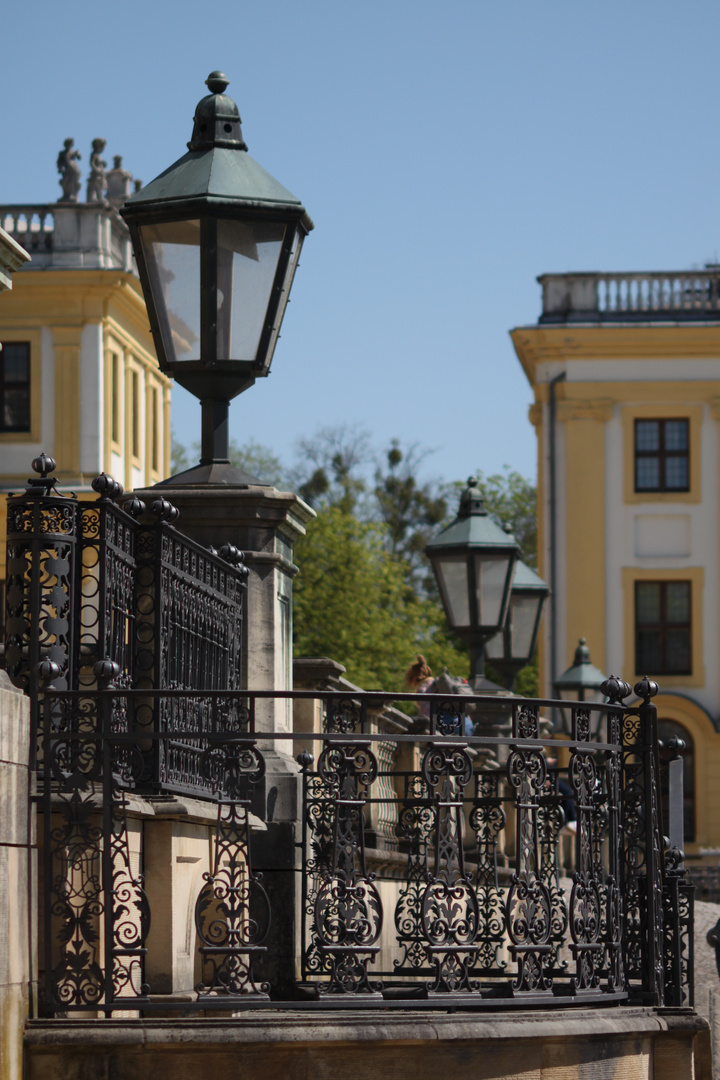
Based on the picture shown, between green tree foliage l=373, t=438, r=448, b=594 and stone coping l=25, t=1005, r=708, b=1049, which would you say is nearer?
stone coping l=25, t=1005, r=708, b=1049

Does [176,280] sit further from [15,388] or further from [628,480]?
[628,480]

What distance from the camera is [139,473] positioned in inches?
1797

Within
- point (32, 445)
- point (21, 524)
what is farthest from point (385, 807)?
point (32, 445)

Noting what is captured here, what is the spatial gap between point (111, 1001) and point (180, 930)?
1.78ft

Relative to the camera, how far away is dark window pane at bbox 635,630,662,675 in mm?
46906

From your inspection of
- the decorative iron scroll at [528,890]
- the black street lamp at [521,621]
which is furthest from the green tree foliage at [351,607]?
the decorative iron scroll at [528,890]

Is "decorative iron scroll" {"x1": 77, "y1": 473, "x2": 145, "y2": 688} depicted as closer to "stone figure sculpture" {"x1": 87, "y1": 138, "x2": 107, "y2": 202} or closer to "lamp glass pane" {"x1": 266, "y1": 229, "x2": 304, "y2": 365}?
"lamp glass pane" {"x1": 266, "y1": 229, "x2": 304, "y2": 365}

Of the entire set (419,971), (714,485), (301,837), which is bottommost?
(419,971)

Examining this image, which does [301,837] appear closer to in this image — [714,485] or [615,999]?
[615,999]

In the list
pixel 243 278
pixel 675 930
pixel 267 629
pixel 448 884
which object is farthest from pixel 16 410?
pixel 448 884

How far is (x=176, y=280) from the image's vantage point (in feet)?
29.7

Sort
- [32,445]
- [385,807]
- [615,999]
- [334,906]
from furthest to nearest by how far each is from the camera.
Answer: [32,445], [385,807], [615,999], [334,906]

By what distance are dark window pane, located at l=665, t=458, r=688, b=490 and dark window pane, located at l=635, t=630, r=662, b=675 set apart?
3.52m

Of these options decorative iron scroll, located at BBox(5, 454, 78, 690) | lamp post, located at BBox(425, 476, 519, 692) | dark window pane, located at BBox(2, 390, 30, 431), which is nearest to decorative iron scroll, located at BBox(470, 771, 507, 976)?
decorative iron scroll, located at BBox(5, 454, 78, 690)
